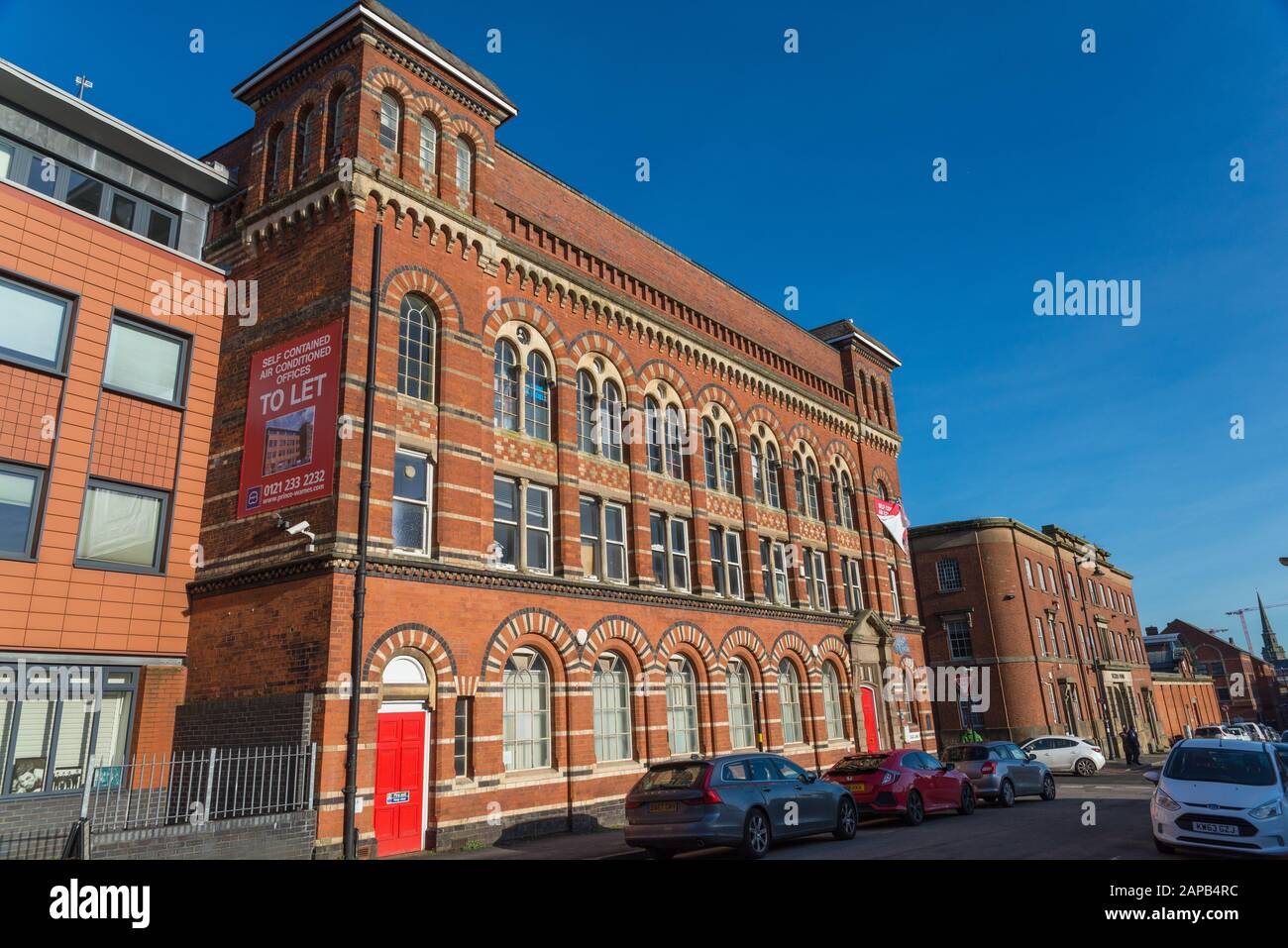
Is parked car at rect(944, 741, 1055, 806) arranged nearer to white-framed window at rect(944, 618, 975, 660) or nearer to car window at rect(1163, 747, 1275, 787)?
car window at rect(1163, 747, 1275, 787)

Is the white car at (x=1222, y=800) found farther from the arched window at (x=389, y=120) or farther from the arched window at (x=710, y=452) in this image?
the arched window at (x=389, y=120)

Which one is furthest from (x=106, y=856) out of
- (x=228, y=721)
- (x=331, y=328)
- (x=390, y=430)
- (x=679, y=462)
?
(x=679, y=462)

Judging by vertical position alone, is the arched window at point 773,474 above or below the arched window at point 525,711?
above

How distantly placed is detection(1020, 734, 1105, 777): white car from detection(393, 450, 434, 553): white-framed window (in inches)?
1032

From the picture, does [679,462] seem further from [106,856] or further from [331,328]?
[106,856]

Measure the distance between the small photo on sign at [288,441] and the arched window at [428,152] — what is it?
6316 millimetres

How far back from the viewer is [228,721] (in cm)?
1599

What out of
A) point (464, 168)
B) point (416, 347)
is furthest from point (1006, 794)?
point (464, 168)

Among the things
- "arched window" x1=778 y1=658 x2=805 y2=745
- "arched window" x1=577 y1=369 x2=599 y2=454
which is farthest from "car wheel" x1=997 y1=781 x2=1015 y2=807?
"arched window" x1=577 y1=369 x2=599 y2=454

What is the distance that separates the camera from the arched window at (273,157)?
19562mm

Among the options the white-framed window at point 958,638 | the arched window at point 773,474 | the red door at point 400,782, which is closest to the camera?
the red door at point 400,782

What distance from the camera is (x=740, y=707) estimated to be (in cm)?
2536

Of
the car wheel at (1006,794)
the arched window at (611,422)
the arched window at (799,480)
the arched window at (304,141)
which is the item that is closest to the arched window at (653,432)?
the arched window at (611,422)

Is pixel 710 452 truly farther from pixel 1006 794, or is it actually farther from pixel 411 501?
pixel 1006 794
